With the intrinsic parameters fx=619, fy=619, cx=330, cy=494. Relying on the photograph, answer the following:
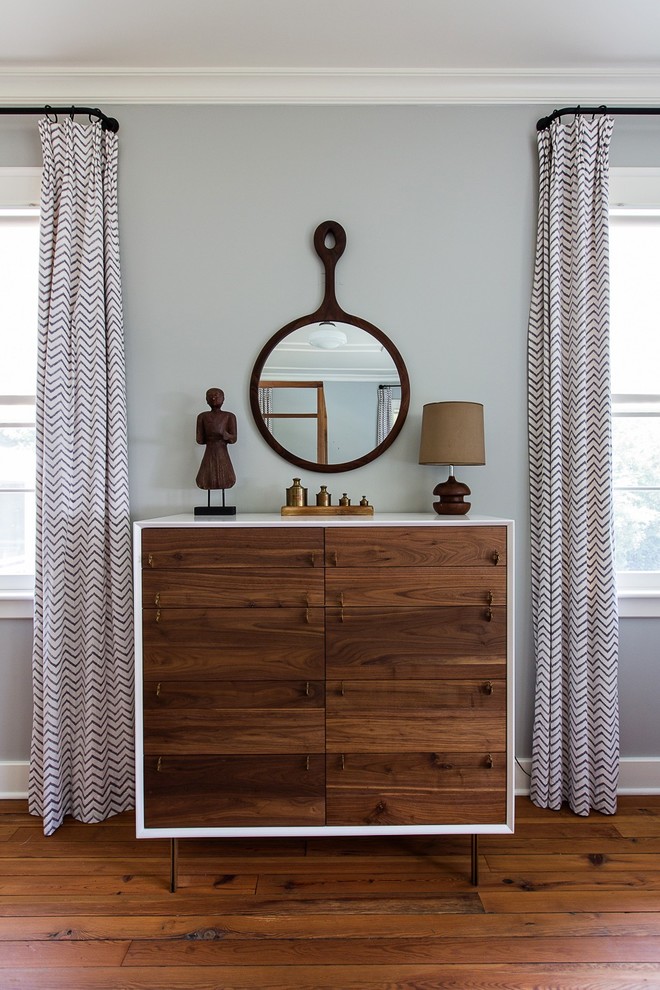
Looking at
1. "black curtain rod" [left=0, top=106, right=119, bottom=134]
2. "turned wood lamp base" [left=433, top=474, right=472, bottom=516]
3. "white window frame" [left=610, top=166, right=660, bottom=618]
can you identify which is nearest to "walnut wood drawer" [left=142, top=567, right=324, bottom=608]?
"turned wood lamp base" [left=433, top=474, right=472, bottom=516]

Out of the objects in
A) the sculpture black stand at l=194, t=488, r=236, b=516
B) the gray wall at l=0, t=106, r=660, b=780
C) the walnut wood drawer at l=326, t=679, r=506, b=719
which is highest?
the gray wall at l=0, t=106, r=660, b=780

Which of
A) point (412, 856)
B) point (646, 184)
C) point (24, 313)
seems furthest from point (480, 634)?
point (24, 313)

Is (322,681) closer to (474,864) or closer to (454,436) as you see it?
(474,864)

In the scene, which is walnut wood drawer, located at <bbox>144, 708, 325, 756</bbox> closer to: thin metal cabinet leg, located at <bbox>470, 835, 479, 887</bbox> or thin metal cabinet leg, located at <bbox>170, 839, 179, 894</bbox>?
thin metal cabinet leg, located at <bbox>170, 839, 179, 894</bbox>

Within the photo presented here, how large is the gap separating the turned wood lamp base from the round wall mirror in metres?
0.29

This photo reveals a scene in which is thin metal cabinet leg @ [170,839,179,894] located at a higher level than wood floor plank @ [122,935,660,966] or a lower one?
higher

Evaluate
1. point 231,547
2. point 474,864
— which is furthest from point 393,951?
point 231,547

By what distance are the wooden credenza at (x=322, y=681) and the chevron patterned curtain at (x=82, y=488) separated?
0.50 meters

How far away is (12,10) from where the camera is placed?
2.00 m

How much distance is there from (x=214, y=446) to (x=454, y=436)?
0.86 meters

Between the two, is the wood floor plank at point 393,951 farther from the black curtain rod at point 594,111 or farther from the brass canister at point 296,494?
the black curtain rod at point 594,111

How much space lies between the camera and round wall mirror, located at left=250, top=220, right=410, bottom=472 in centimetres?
239

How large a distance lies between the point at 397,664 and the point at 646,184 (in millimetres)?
2085

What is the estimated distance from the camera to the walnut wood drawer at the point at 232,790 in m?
1.88
